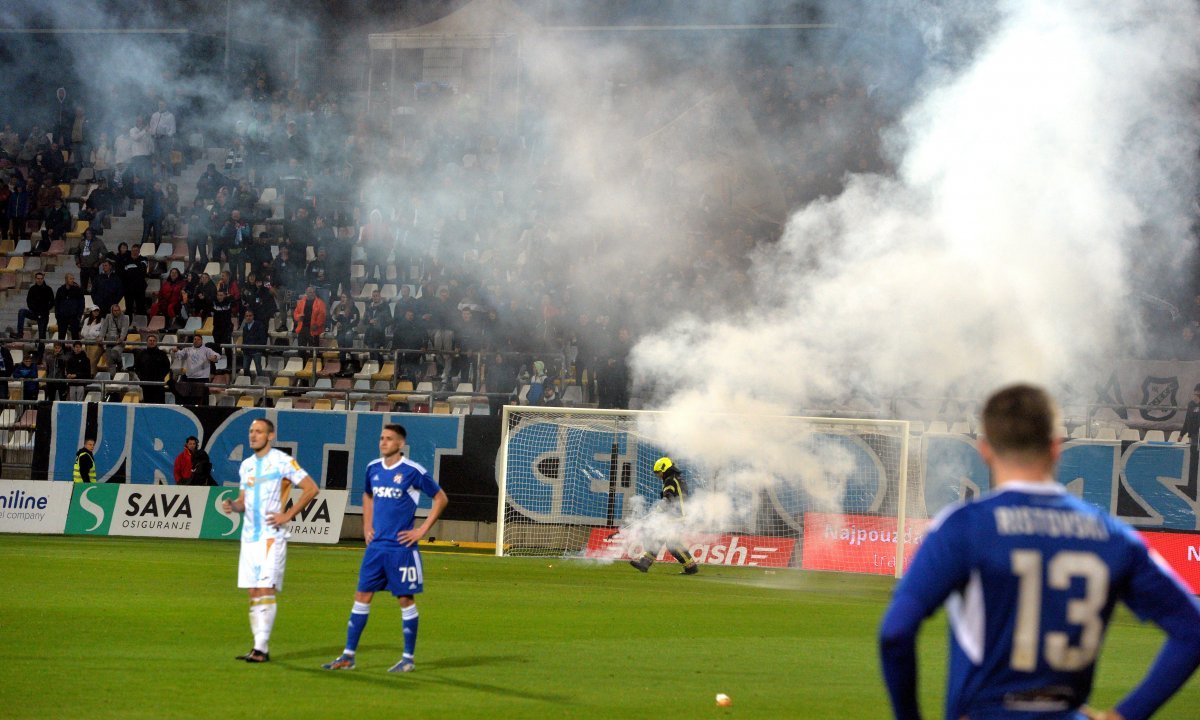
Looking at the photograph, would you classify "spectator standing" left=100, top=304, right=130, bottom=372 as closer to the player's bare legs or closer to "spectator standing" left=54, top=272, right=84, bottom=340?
"spectator standing" left=54, top=272, right=84, bottom=340

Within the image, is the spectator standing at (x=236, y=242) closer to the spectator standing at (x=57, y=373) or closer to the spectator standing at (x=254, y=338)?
the spectator standing at (x=254, y=338)

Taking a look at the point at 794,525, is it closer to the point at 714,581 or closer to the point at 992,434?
the point at 714,581

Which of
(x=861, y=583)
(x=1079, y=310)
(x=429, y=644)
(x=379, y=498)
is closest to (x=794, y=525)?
(x=861, y=583)

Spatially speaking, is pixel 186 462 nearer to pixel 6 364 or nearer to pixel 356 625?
pixel 6 364

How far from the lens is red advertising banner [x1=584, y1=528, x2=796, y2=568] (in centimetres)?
2155

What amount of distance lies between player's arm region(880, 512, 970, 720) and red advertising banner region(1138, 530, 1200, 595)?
1737 cm

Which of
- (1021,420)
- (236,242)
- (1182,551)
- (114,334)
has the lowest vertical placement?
(1182,551)

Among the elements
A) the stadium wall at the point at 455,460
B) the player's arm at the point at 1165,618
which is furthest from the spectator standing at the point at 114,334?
the player's arm at the point at 1165,618

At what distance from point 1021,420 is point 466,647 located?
9.00 meters

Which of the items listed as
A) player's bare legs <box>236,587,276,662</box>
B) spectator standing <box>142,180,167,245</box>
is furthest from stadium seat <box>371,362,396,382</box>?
player's bare legs <box>236,587,276,662</box>

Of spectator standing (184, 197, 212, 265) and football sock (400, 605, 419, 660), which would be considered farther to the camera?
spectator standing (184, 197, 212, 265)

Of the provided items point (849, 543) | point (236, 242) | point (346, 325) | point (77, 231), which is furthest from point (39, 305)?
point (849, 543)

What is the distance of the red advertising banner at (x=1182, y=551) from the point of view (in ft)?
63.4

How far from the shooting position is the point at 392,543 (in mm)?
10508
